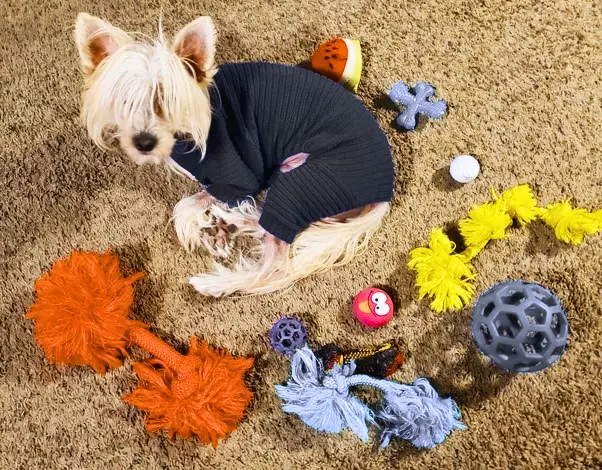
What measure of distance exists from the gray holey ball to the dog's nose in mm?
799

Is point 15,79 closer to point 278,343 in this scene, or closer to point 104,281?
point 104,281

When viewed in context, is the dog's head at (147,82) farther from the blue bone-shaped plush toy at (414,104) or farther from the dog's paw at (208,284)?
the blue bone-shaped plush toy at (414,104)

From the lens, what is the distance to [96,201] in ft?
5.22

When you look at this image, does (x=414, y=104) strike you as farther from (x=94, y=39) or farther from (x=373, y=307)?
(x=94, y=39)

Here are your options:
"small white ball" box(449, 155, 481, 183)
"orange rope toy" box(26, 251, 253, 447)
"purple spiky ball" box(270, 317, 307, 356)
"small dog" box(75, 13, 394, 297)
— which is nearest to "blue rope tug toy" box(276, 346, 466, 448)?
"purple spiky ball" box(270, 317, 307, 356)

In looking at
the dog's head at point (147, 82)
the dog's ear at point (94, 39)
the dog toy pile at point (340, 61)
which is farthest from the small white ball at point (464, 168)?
the dog's ear at point (94, 39)

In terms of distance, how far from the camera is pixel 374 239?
1.54 meters

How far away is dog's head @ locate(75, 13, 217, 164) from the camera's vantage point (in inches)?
43.4

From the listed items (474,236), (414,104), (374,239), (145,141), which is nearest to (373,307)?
(374,239)

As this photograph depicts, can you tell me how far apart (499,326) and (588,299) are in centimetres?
40

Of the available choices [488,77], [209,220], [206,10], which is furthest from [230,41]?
[488,77]

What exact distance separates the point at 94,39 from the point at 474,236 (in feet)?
3.20

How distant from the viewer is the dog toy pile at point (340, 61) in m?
1.51

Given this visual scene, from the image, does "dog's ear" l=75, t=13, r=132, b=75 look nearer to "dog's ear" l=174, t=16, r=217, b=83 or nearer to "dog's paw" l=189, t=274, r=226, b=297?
"dog's ear" l=174, t=16, r=217, b=83
